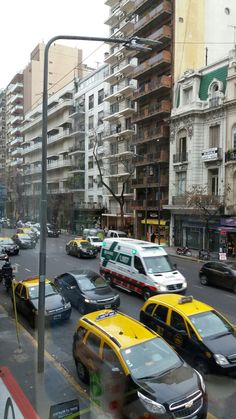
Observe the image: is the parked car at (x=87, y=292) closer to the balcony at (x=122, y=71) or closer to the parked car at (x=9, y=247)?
the parked car at (x=9, y=247)

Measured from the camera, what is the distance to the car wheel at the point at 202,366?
8273mm

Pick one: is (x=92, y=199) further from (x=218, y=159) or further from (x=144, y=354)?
(x=144, y=354)

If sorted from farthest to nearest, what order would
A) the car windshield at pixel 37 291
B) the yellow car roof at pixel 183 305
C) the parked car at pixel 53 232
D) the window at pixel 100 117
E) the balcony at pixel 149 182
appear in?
the window at pixel 100 117 → the parked car at pixel 53 232 → the balcony at pixel 149 182 → the car windshield at pixel 37 291 → the yellow car roof at pixel 183 305

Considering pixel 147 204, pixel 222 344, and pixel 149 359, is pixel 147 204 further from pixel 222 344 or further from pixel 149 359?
pixel 149 359

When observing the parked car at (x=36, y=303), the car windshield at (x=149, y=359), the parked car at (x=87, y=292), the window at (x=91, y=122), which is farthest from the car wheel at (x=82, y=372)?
the window at (x=91, y=122)

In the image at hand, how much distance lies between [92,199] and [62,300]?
4254cm

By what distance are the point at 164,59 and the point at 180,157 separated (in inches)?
416

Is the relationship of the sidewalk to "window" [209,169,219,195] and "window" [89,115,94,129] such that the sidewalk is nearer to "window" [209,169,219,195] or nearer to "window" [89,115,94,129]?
"window" [209,169,219,195]

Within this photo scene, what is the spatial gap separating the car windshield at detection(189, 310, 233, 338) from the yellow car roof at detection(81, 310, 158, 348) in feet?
5.53

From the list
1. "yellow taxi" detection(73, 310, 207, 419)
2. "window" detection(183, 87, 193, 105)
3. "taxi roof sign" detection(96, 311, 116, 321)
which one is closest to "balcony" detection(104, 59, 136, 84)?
"window" detection(183, 87, 193, 105)

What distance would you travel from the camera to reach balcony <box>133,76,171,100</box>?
1484 inches

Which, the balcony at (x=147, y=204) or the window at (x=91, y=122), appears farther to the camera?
the window at (x=91, y=122)

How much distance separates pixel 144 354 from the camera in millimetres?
6961

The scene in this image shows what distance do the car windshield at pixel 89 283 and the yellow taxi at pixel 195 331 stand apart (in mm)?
3553
